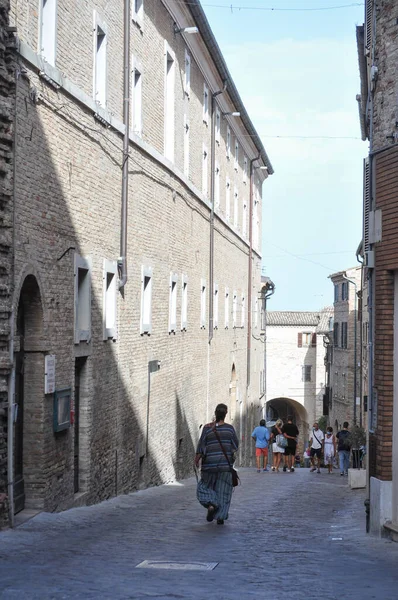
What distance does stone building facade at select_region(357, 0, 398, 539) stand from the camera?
1129 cm

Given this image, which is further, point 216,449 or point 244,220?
point 244,220

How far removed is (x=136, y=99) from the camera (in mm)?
19172

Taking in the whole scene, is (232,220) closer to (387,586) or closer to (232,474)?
(232,474)

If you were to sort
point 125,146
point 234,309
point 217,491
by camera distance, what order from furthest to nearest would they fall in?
point 234,309
point 125,146
point 217,491

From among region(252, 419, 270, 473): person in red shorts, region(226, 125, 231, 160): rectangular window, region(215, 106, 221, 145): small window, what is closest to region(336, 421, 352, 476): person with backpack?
region(252, 419, 270, 473): person in red shorts

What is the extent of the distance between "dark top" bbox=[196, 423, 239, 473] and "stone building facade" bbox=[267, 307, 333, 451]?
64.2 metres

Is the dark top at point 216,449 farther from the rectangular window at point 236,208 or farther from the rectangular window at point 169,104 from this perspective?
the rectangular window at point 236,208

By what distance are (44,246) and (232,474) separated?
372 centimetres

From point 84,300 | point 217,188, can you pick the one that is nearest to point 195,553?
point 84,300

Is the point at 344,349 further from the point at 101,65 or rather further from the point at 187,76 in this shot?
the point at 101,65

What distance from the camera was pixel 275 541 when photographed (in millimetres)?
11336

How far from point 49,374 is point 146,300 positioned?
24.4ft

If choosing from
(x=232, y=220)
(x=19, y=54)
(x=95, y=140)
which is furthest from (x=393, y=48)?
(x=232, y=220)

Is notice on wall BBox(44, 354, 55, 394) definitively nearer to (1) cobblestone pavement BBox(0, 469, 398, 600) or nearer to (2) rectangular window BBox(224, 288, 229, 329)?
(1) cobblestone pavement BBox(0, 469, 398, 600)
